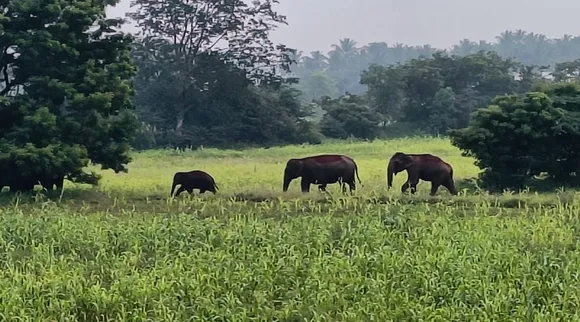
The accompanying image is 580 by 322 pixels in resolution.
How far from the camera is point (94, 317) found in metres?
7.23

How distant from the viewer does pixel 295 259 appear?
8336mm

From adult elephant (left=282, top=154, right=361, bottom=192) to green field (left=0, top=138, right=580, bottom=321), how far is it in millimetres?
1788

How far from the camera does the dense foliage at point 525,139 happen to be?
14914mm

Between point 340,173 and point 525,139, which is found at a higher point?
point 525,139

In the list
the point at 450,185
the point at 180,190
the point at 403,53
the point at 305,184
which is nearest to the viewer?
the point at 180,190

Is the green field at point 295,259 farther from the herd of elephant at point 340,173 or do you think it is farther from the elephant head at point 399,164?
the elephant head at point 399,164

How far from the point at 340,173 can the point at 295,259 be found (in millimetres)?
6732

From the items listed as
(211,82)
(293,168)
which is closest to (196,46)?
(211,82)

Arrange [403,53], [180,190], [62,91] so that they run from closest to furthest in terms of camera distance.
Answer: [62,91], [180,190], [403,53]

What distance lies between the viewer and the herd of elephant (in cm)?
1444

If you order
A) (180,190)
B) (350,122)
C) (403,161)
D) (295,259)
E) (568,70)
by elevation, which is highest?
(568,70)

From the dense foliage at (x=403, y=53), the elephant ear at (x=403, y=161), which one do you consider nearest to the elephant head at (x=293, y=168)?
the elephant ear at (x=403, y=161)

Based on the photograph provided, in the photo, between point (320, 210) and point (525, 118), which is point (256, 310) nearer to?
point (320, 210)

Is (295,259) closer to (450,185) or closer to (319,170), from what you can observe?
(319,170)
